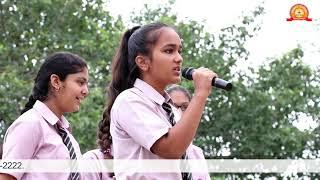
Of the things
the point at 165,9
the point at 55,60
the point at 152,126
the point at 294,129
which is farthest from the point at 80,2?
the point at 152,126

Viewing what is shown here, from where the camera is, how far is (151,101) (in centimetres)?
208

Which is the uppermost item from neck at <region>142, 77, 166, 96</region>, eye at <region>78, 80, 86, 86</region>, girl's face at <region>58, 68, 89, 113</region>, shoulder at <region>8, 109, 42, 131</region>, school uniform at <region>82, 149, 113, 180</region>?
neck at <region>142, 77, 166, 96</region>

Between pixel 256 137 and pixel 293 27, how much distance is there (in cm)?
374

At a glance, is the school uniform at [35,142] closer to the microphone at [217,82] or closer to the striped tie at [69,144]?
the striped tie at [69,144]

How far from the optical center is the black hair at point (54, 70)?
2.61m

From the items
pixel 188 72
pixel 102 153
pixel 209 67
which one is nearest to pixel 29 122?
pixel 102 153

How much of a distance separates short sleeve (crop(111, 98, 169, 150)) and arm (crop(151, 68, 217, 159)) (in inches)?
0.9

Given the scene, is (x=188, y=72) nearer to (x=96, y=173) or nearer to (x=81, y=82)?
(x=81, y=82)

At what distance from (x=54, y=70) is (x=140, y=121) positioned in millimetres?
718

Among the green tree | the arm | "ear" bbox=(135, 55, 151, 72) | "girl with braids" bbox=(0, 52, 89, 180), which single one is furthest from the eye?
the green tree

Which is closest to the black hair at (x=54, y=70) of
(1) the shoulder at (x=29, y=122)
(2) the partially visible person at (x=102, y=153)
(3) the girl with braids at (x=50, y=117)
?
(3) the girl with braids at (x=50, y=117)

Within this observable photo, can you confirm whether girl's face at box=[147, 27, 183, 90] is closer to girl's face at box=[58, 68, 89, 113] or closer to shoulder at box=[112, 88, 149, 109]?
shoulder at box=[112, 88, 149, 109]

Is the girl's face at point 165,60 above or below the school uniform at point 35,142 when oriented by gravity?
above

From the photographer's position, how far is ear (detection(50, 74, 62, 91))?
2.59 metres
